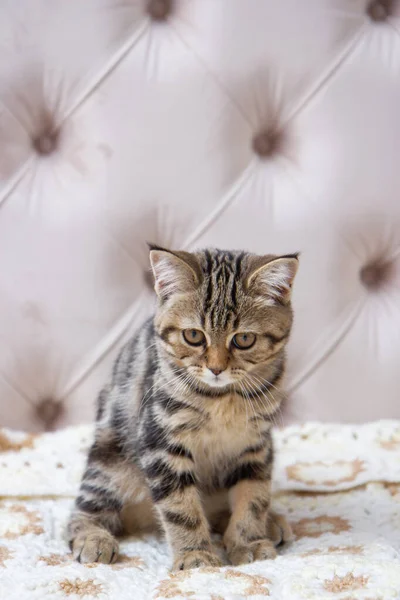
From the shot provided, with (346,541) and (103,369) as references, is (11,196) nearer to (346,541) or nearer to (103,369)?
(103,369)

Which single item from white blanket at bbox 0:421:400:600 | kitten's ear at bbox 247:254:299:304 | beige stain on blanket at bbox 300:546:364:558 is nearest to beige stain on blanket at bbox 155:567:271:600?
white blanket at bbox 0:421:400:600

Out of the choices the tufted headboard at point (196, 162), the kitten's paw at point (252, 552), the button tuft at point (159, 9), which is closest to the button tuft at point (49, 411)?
the tufted headboard at point (196, 162)

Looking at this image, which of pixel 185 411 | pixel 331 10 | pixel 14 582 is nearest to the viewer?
pixel 14 582

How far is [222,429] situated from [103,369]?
49cm

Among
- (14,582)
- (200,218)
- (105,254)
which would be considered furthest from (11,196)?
(14,582)

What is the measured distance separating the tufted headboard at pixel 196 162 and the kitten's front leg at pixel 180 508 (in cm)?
47

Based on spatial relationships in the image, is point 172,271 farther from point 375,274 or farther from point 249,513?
point 375,274

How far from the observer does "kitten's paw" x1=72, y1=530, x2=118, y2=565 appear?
927 millimetres

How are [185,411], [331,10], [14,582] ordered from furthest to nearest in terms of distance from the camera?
[331,10]
[185,411]
[14,582]

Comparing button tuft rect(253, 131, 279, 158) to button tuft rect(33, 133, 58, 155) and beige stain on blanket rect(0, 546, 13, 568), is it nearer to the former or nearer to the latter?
button tuft rect(33, 133, 58, 155)

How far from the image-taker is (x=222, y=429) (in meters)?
0.97

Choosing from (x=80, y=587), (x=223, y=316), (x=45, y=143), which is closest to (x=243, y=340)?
(x=223, y=316)

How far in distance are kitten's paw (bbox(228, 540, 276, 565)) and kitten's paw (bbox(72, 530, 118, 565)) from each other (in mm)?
149

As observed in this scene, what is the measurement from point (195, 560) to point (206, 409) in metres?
0.18
